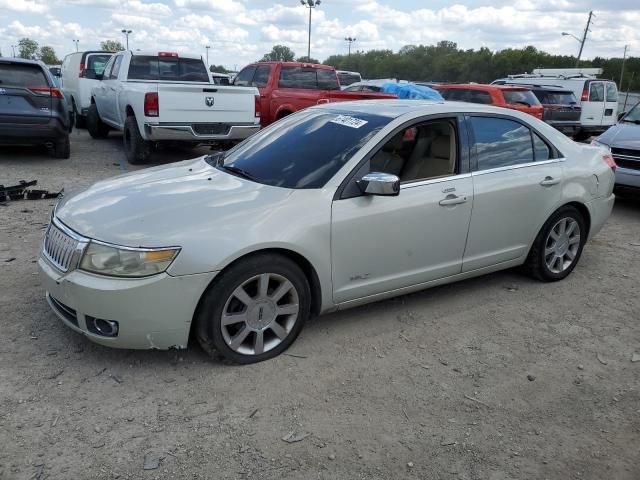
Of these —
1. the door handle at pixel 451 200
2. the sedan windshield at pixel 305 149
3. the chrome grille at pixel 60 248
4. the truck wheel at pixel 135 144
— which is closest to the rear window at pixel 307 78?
the truck wheel at pixel 135 144

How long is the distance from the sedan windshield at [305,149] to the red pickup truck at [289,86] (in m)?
6.98

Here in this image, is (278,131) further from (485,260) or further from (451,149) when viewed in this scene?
(485,260)

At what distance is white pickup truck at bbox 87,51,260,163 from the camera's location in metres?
8.82

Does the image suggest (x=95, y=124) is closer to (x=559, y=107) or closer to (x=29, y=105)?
(x=29, y=105)

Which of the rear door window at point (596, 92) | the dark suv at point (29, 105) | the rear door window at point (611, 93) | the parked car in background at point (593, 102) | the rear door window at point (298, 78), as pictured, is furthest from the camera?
the rear door window at point (611, 93)

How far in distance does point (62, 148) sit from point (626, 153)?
363 inches

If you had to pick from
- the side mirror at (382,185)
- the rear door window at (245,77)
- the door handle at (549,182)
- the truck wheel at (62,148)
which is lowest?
the truck wheel at (62,148)

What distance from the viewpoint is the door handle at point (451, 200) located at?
4.04 meters

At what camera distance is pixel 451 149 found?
426 cm

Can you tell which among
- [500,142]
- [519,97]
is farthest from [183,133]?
[519,97]

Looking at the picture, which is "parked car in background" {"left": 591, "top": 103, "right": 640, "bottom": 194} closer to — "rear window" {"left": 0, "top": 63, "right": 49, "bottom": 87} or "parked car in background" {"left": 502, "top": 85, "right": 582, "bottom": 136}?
"parked car in background" {"left": 502, "top": 85, "right": 582, "bottom": 136}

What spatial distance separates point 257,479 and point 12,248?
396 cm

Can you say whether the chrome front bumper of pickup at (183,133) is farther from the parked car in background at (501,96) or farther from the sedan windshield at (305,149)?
the parked car in background at (501,96)

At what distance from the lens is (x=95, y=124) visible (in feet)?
43.6
